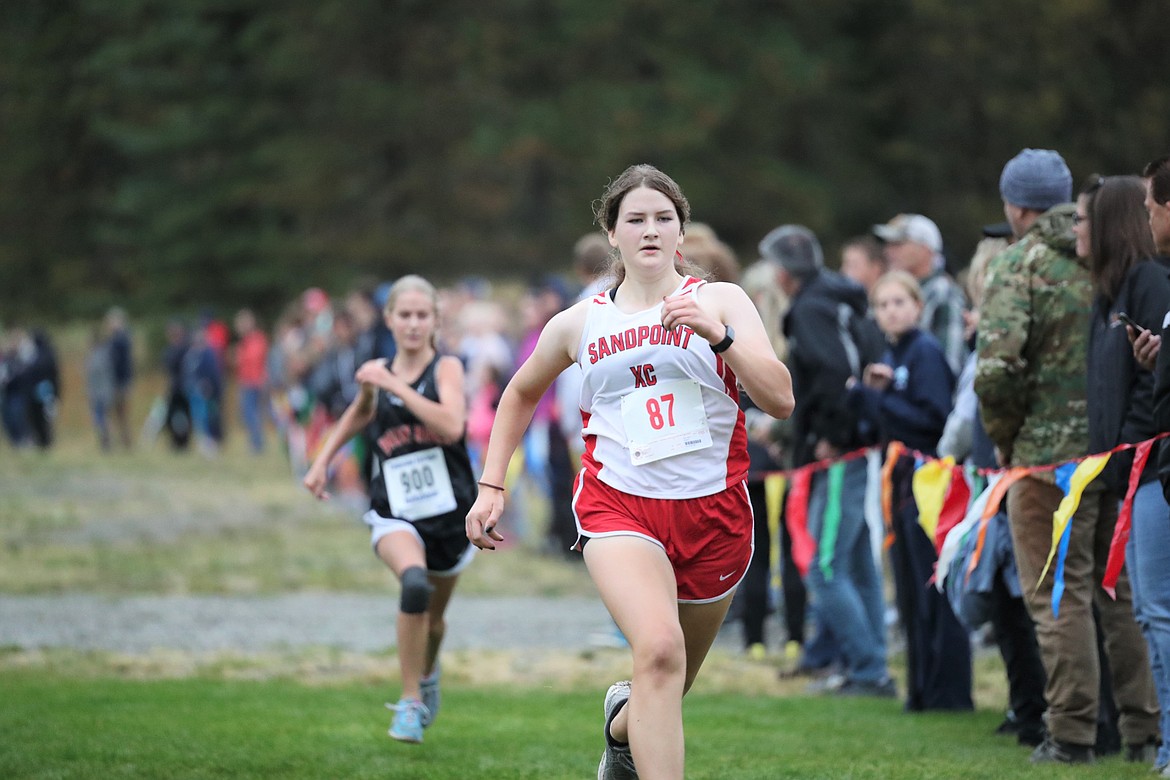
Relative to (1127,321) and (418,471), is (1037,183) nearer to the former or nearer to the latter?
(1127,321)

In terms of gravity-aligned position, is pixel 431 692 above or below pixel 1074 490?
below

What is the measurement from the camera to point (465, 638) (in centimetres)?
1198

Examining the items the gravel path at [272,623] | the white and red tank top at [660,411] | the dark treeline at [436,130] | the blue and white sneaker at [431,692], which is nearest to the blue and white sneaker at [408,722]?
the blue and white sneaker at [431,692]

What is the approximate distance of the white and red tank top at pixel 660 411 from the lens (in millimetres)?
5711

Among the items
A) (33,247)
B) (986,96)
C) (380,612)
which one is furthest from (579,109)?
(380,612)

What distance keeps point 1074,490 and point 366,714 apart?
3.91 meters

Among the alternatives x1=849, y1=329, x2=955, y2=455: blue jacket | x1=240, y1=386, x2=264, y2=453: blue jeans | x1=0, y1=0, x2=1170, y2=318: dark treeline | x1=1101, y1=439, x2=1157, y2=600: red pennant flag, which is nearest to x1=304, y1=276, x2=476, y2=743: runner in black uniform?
x1=849, y1=329, x2=955, y2=455: blue jacket

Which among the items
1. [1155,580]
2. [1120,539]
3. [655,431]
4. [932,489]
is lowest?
[1155,580]

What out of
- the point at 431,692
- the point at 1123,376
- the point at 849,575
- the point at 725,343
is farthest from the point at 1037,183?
the point at 431,692

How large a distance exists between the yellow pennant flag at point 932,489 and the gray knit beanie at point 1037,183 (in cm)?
157

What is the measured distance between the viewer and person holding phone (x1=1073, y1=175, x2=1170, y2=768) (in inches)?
258

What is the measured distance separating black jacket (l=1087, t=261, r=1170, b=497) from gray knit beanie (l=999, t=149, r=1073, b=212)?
2.67 ft

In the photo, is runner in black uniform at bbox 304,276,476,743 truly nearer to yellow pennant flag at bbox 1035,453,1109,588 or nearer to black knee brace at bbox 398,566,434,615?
black knee brace at bbox 398,566,434,615

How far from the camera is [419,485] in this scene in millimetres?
8133
